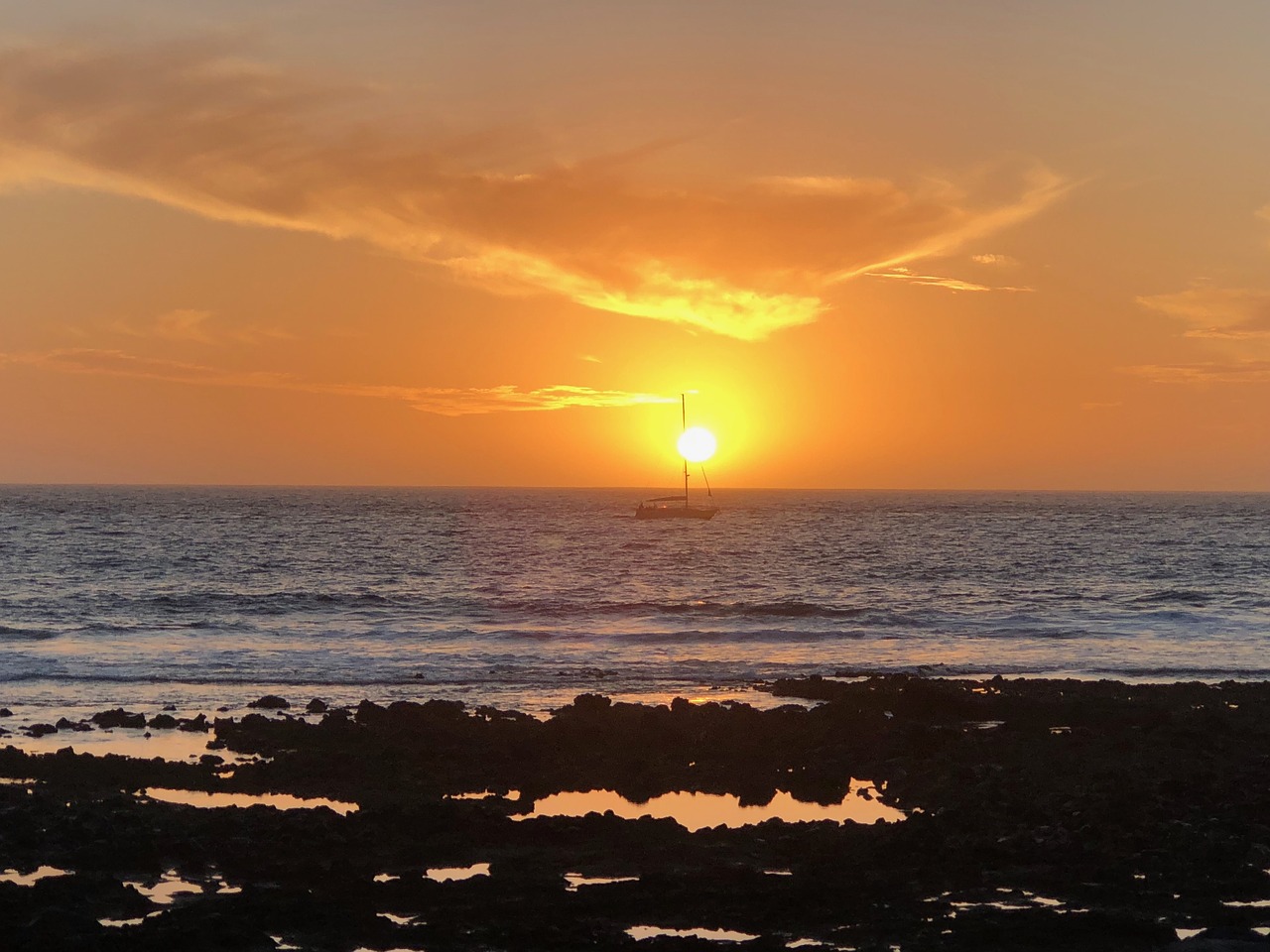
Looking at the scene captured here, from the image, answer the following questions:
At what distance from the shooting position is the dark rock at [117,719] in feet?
91.5

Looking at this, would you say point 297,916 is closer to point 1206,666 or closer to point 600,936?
point 600,936

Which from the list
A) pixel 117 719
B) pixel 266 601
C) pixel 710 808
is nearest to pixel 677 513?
pixel 266 601

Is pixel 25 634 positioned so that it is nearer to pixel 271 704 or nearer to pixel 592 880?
pixel 271 704

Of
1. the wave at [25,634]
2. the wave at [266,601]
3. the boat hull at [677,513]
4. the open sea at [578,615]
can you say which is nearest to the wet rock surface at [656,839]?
the open sea at [578,615]

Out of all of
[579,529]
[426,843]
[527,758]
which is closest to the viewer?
[426,843]

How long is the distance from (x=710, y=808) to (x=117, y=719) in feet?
48.2

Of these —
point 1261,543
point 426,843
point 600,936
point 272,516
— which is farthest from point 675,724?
point 272,516

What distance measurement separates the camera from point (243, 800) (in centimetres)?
2083

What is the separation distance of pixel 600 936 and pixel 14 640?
38785 mm

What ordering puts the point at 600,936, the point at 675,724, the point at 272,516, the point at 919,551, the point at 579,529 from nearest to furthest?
the point at 600,936 → the point at 675,724 → the point at 919,551 → the point at 579,529 → the point at 272,516

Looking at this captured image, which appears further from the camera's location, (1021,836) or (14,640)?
(14,640)

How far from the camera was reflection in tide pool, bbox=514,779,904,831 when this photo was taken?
65.8ft

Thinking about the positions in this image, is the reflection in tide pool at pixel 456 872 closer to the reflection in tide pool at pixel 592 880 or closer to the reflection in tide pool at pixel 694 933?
the reflection in tide pool at pixel 592 880

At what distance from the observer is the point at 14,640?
45812mm
